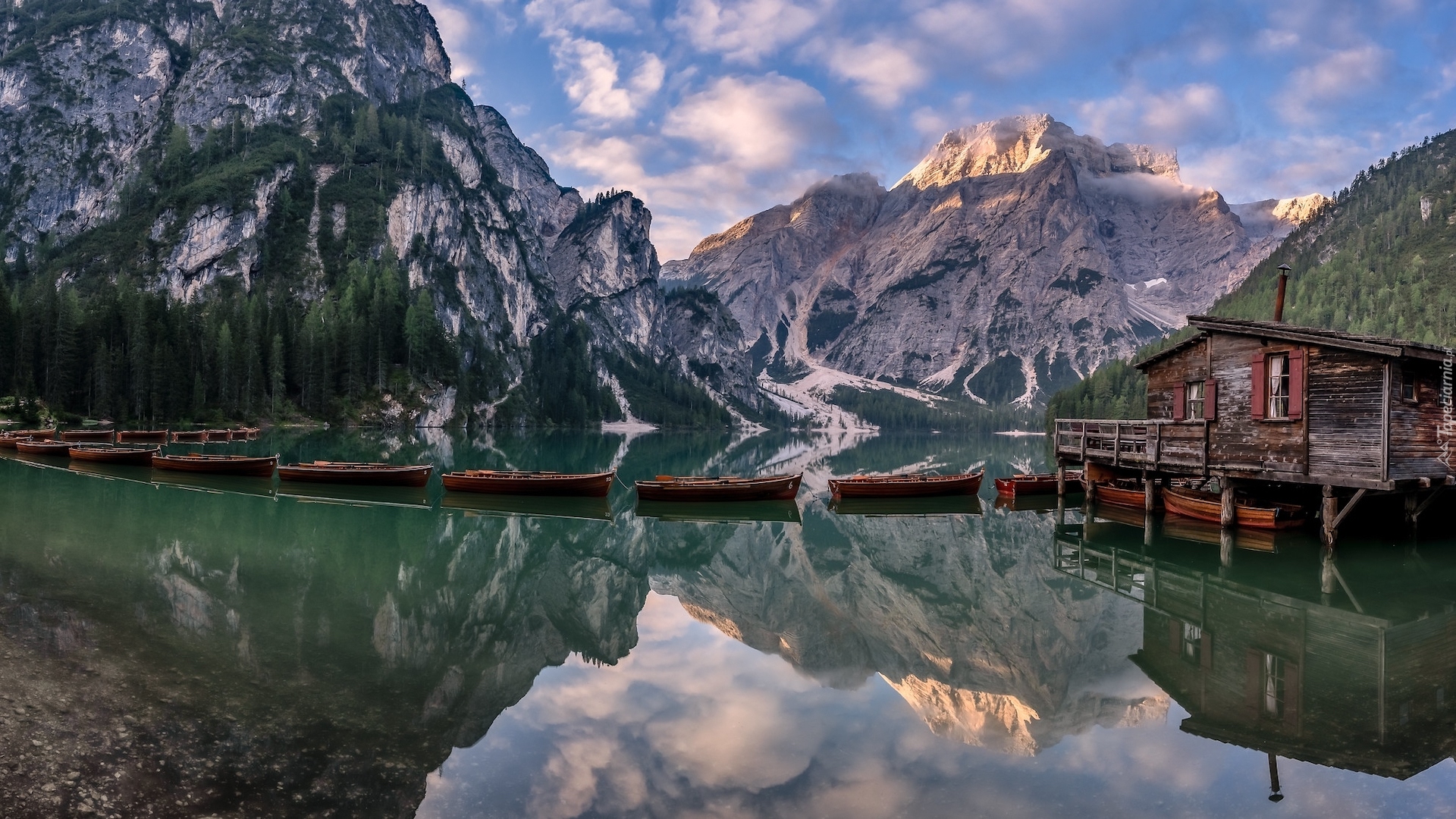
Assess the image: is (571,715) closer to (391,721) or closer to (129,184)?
(391,721)

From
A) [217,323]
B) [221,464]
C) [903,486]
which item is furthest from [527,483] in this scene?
[217,323]

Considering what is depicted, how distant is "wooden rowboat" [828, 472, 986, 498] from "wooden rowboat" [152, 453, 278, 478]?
36553 millimetres

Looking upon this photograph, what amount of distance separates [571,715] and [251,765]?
5.00 meters

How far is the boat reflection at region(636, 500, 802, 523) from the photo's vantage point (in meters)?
41.7

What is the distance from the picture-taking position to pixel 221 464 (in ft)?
165

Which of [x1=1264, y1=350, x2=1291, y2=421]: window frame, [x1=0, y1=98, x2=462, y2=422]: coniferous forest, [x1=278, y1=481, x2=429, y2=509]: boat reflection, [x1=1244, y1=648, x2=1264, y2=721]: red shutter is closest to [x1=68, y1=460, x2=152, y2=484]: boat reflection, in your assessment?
[x1=278, y1=481, x2=429, y2=509]: boat reflection

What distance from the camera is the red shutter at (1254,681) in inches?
567

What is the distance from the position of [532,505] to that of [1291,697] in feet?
118

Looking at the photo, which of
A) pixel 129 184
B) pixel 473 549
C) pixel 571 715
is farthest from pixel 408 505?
pixel 129 184

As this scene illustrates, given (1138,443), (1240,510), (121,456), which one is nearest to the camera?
(1240,510)

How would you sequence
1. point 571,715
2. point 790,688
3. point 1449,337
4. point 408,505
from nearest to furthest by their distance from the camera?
point 571,715, point 790,688, point 408,505, point 1449,337

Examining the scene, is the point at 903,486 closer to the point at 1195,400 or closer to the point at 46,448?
the point at 1195,400

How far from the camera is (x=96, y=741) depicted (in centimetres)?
1080

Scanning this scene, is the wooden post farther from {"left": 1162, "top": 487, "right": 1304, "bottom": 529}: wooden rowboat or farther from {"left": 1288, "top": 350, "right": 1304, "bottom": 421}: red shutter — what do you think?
{"left": 1288, "top": 350, "right": 1304, "bottom": 421}: red shutter
